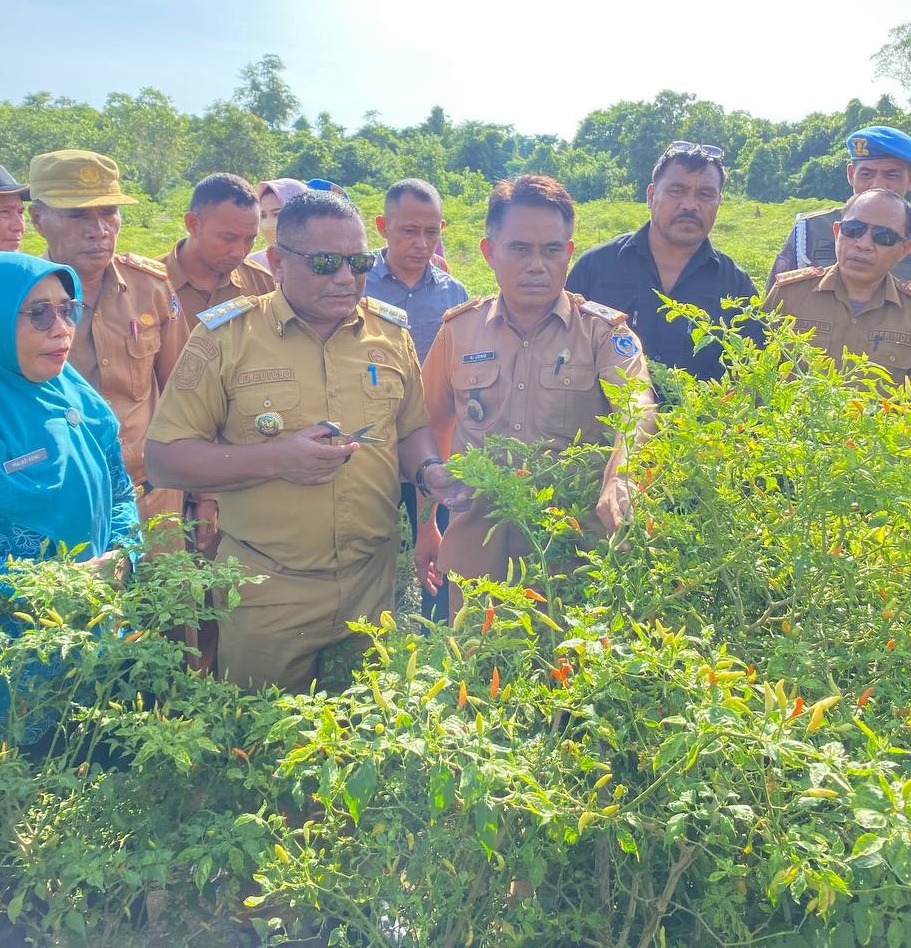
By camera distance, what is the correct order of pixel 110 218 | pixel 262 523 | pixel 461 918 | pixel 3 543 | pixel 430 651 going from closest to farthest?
pixel 461 918
pixel 430 651
pixel 3 543
pixel 262 523
pixel 110 218

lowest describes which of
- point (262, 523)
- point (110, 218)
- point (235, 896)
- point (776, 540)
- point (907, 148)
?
point (235, 896)

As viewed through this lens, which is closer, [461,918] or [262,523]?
[461,918]

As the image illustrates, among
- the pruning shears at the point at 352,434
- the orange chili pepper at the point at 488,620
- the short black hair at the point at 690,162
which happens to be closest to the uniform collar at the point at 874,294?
the short black hair at the point at 690,162

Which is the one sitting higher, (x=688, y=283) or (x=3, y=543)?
(x=688, y=283)

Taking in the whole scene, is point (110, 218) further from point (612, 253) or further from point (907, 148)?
point (907, 148)

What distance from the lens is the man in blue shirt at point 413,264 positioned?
4059 millimetres

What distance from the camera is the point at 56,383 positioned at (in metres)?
2.25

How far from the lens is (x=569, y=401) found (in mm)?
2689

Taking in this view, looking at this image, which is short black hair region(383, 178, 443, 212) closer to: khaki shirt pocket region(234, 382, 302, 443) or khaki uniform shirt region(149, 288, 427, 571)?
khaki uniform shirt region(149, 288, 427, 571)

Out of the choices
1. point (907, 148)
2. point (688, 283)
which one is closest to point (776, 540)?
point (688, 283)

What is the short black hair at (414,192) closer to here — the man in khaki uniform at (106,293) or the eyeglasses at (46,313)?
the man in khaki uniform at (106,293)

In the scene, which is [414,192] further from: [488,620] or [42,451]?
[488,620]

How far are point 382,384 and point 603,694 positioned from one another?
4.93ft

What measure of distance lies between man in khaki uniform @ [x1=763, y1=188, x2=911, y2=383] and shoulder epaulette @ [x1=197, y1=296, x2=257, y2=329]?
180 centimetres
